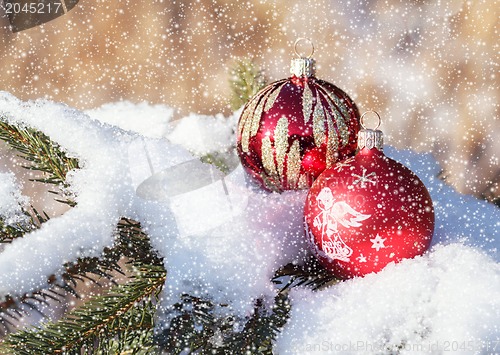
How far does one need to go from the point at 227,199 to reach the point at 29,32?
765 mm

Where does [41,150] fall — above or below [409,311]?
above

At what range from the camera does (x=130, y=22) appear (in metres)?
1.04

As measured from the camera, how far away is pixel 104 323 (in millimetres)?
492

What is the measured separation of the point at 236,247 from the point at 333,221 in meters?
0.09

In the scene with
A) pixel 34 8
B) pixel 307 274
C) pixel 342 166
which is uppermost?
pixel 34 8

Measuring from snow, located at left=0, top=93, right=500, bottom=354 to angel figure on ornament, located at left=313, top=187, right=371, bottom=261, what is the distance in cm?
3

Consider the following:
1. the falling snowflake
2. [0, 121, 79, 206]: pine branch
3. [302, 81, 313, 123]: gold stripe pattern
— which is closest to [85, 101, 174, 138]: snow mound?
[0, 121, 79, 206]: pine branch

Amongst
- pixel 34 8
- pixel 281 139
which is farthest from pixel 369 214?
pixel 34 8

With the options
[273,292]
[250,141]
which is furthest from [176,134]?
[273,292]

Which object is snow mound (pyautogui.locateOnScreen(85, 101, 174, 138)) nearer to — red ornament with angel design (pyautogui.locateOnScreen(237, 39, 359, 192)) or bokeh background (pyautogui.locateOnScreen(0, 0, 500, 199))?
bokeh background (pyautogui.locateOnScreen(0, 0, 500, 199))

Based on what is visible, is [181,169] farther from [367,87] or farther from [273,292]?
[367,87]

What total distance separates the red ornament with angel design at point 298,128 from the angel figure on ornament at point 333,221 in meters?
0.08

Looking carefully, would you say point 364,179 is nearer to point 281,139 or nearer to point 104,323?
point 281,139

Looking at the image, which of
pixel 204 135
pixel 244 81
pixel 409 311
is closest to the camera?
pixel 409 311
